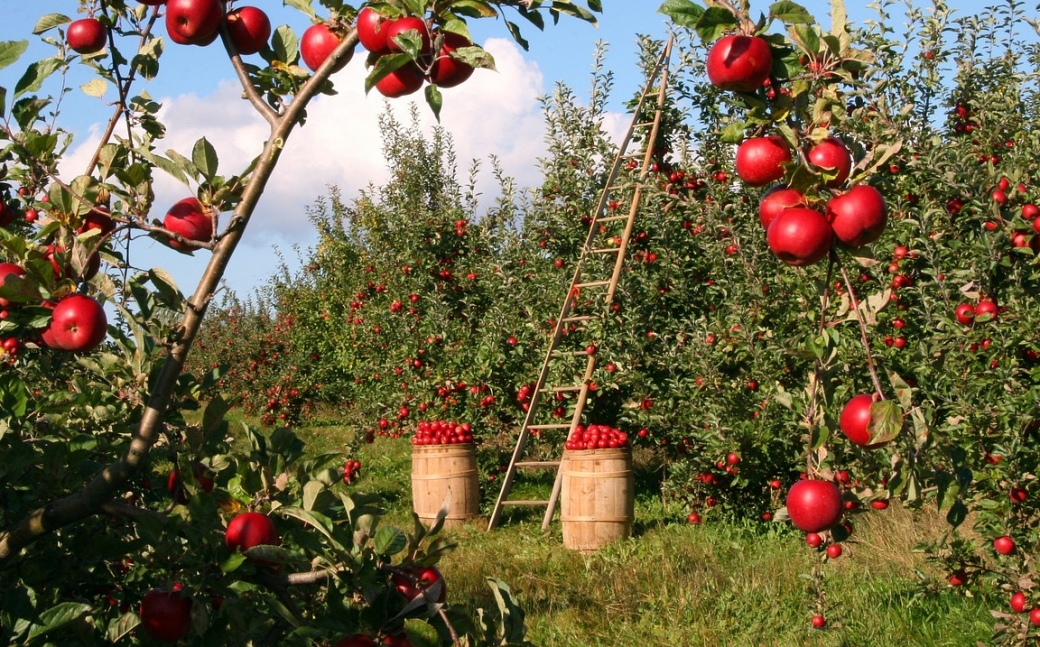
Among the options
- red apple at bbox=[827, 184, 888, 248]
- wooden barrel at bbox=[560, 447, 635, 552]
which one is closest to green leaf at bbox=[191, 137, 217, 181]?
red apple at bbox=[827, 184, 888, 248]

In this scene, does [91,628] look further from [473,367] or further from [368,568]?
[473,367]

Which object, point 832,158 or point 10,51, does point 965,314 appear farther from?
point 10,51

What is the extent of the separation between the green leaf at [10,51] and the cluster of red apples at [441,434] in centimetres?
576

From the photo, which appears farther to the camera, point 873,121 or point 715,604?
point 715,604

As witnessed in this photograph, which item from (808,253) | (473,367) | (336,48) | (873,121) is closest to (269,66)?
(336,48)

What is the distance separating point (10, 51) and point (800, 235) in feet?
3.69

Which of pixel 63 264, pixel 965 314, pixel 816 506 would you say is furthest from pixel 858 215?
pixel 965 314

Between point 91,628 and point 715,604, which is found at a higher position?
point 91,628

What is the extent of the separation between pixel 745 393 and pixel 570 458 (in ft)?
3.84

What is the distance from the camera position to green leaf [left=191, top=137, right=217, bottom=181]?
45.9 inches

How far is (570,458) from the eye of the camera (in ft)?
20.0

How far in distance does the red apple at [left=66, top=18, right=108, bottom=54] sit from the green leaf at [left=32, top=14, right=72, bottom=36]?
4 centimetres

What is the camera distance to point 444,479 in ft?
22.5

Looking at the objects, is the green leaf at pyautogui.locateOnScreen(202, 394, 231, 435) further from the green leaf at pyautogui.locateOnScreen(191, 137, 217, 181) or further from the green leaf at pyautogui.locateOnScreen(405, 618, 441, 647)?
the green leaf at pyautogui.locateOnScreen(405, 618, 441, 647)
